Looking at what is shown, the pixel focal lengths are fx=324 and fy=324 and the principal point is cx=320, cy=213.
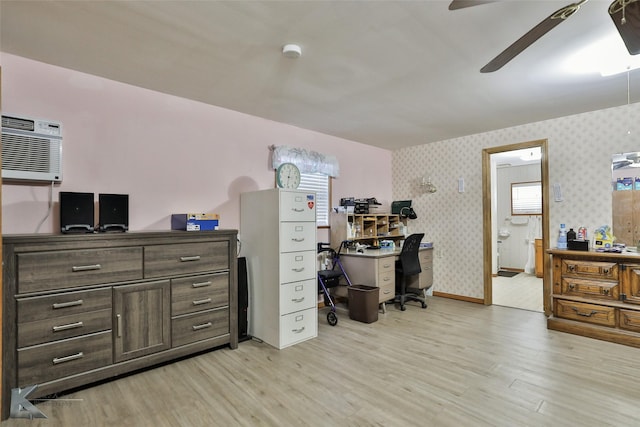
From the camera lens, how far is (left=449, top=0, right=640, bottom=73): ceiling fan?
1537 millimetres

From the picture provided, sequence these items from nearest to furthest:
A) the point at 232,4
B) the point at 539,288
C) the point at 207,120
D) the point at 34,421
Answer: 1. the point at 232,4
2. the point at 34,421
3. the point at 207,120
4. the point at 539,288

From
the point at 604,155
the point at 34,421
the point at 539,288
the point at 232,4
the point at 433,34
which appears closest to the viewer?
the point at 232,4

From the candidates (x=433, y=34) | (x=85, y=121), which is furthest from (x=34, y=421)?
(x=433, y=34)

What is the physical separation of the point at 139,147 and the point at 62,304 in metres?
1.48

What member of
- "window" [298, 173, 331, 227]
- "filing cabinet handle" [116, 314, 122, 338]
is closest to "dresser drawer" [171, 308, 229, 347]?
"filing cabinet handle" [116, 314, 122, 338]

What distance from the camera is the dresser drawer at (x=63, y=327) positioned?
7.07ft

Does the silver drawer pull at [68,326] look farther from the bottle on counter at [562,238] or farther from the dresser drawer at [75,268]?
the bottle on counter at [562,238]

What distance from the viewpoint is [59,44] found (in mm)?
2303

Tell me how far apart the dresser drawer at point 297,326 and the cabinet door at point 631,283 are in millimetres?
3168

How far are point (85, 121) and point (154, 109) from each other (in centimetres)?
59

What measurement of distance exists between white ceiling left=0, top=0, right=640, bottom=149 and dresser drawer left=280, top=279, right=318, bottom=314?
6.27ft

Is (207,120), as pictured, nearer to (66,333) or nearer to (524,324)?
(66,333)

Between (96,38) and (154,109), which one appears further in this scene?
(154,109)

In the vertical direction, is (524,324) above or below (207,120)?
below
